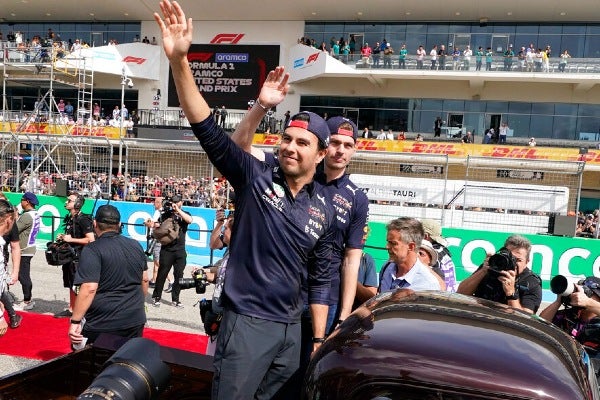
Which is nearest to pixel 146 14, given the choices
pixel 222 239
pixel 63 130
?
pixel 63 130

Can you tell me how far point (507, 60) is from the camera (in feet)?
87.7

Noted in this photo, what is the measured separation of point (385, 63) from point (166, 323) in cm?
2404

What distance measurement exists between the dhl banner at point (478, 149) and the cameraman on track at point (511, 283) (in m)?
19.3

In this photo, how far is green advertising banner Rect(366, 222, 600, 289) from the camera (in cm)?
1018

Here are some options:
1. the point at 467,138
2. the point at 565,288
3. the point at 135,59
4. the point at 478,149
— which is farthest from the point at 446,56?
the point at 565,288

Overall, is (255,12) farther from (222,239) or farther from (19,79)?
(222,239)

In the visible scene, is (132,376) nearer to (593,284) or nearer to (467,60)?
(593,284)

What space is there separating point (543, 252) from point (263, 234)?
977 centimetres

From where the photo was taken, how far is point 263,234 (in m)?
2.10

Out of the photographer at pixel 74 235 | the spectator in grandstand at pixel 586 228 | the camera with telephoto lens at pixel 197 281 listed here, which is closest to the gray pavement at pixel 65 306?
the photographer at pixel 74 235

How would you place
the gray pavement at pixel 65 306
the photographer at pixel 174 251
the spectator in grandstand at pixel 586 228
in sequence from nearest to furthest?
the gray pavement at pixel 65 306 < the photographer at pixel 174 251 < the spectator in grandstand at pixel 586 228

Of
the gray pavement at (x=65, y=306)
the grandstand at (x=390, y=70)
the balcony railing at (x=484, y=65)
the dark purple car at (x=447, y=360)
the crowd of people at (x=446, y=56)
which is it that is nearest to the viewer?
the dark purple car at (x=447, y=360)

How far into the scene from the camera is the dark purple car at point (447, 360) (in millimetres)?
1294

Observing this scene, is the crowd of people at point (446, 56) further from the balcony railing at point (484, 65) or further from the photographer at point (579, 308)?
the photographer at point (579, 308)
